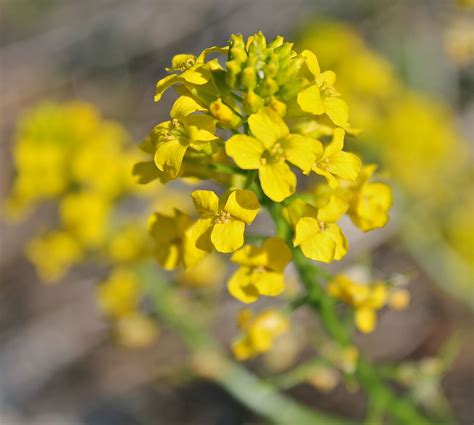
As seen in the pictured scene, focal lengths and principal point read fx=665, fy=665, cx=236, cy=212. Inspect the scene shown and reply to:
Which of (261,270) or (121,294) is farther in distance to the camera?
(121,294)

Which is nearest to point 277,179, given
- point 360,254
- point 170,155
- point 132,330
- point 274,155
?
point 274,155

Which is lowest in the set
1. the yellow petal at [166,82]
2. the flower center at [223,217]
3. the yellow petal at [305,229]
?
the yellow petal at [305,229]

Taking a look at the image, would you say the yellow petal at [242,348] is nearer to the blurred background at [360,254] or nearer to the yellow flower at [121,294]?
the blurred background at [360,254]

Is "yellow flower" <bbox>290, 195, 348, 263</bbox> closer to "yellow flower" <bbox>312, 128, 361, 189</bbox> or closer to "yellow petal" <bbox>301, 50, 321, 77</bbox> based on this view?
"yellow flower" <bbox>312, 128, 361, 189</bbox>

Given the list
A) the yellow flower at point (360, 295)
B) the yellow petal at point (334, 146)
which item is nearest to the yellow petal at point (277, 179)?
the yellow petal at point (334, 146)

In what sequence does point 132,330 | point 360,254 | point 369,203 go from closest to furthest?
point 369,203
point 132,330
point 360,254

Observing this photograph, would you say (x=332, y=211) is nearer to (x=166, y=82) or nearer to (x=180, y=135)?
(x=180, y=135)

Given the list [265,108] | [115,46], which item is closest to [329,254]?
[265,108]
